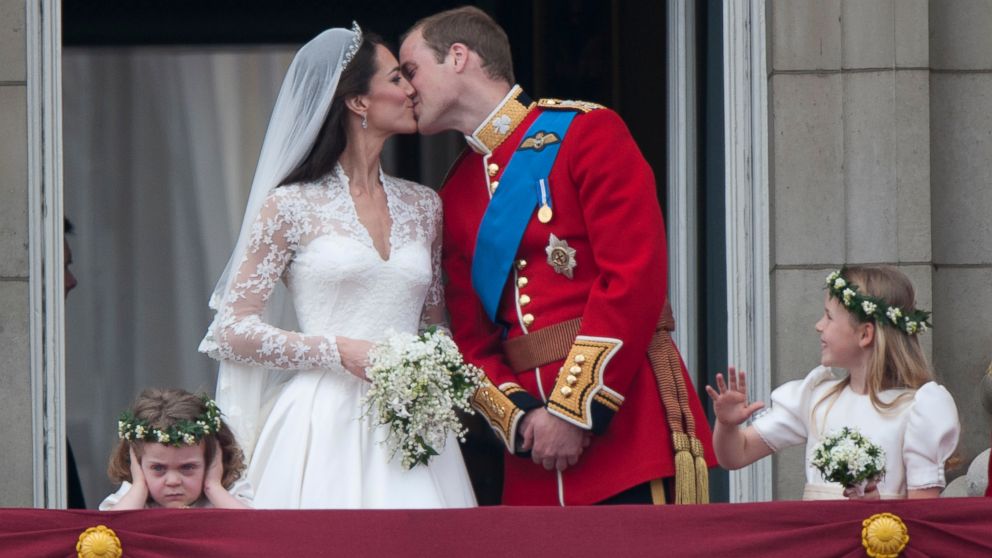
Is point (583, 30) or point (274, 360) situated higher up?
point (583, 30)

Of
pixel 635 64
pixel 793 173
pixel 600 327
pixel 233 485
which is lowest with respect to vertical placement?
pixel 233 485

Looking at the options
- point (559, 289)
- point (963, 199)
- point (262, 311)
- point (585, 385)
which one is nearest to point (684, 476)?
point (585, 385)

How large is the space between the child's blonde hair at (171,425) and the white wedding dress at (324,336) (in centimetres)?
16

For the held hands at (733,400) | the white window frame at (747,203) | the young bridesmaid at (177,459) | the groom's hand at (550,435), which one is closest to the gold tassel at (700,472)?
the held hands at (733,400)

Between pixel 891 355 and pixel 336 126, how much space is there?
5.34 ft

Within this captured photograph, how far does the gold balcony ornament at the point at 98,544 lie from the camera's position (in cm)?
464

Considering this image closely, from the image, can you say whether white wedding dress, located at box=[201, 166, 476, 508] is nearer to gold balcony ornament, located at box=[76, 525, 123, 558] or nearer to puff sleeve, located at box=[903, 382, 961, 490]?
gold balcony ornament, located at box=[76, 525, 123, 558]

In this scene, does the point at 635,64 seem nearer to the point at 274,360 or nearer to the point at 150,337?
the point at 150,337

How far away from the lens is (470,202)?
588 cm

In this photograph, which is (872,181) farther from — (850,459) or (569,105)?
(850,459)

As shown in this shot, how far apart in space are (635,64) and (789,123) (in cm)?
177

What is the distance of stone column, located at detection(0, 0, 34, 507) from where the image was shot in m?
6.79

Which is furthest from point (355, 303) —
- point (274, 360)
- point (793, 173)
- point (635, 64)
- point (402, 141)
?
point (402, 141)

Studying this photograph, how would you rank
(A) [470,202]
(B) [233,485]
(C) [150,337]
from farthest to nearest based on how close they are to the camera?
(C) [150,337] < (A) [470,202] < (B) [233,485]
